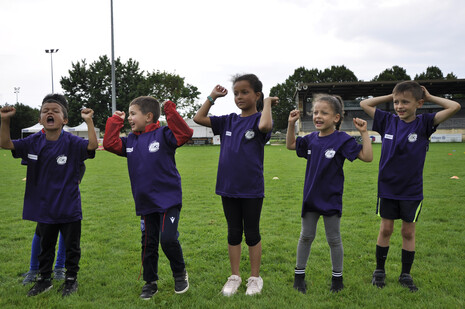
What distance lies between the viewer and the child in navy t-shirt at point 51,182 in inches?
125

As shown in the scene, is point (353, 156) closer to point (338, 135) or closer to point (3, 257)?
point (338, 135)

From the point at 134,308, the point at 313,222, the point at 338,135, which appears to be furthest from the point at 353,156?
the point at 134,308

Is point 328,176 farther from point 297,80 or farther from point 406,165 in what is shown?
point 297,80

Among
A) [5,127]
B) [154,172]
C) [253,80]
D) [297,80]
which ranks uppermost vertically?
[297,80]

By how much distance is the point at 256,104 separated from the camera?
3375 mm

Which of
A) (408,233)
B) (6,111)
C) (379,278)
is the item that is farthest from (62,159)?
(408,233)

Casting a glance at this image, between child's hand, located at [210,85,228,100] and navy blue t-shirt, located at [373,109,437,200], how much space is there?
5.39ft

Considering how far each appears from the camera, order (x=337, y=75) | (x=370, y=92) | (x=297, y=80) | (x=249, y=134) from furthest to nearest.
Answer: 1. (x=297, y=80)
2. (x=337, y=75)
3. (x=370, y=92)
4. (x=249, y=134)

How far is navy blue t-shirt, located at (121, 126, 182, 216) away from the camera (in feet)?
10.1

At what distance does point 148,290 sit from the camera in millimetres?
3158

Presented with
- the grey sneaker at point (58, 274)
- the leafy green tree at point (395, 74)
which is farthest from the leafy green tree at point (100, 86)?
the grey sneaker at point (58, 274)

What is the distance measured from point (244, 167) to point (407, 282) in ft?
6.09

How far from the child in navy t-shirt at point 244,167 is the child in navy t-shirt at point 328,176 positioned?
38 cm

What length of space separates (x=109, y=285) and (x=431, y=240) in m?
3.97
